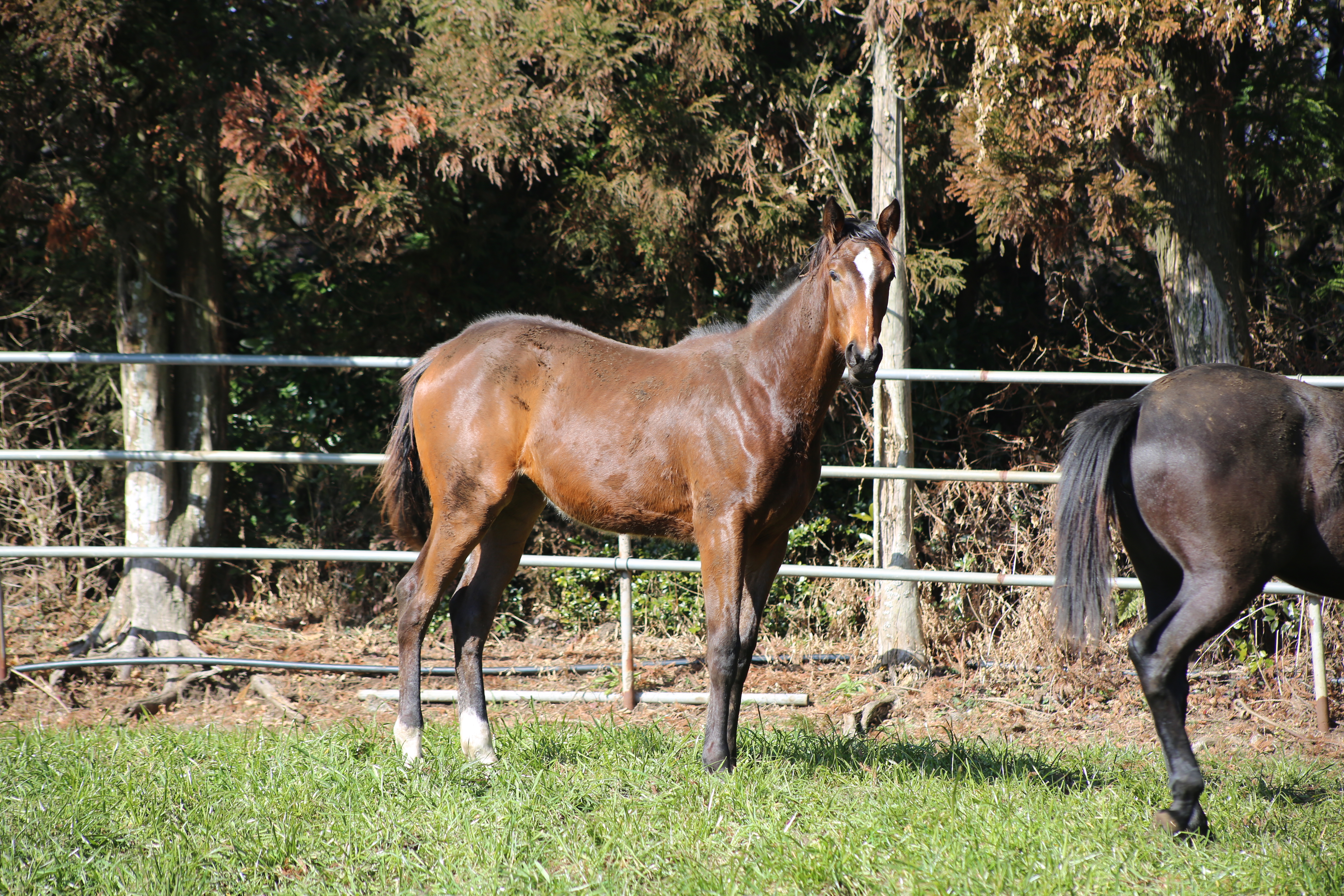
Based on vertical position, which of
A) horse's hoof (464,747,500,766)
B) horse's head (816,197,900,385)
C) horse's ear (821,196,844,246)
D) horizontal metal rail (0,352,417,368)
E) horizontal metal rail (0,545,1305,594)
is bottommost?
horse's hoof (464,747,500,766)

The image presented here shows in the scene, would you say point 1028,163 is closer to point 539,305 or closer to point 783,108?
point 783,108

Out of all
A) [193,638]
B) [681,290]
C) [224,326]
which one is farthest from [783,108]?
[193,638]

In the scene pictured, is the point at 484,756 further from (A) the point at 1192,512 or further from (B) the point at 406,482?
(A) the point at 1192,512

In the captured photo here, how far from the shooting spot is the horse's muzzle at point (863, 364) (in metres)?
3.18

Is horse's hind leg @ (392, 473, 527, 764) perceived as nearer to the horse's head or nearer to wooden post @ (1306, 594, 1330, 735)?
the horse's head

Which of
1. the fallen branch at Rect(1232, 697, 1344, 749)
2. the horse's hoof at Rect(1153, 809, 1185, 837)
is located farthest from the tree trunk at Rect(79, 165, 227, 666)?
the fallen branch at Rect(1232, 697, 1344, 749)

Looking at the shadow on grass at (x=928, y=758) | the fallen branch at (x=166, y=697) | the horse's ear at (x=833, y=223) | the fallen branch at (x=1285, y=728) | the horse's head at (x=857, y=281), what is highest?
the horse's ear at (x=833, y=223)

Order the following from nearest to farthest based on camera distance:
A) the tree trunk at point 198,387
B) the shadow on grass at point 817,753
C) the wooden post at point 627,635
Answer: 1. the shadow on grass at point 817,753
2. the wooden post at point 627,635
3. the tree trunk at point 198,387

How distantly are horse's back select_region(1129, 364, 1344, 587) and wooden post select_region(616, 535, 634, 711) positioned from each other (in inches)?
101

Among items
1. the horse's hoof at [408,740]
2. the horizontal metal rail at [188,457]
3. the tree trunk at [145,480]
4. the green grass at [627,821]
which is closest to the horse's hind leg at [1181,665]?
the green grass at [627,821]

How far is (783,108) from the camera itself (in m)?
6.03

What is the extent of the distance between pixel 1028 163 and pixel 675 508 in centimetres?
305

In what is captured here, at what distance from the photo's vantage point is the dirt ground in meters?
4.68

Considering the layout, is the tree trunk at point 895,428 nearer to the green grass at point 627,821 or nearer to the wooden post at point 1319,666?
the green grass at point 627,821
